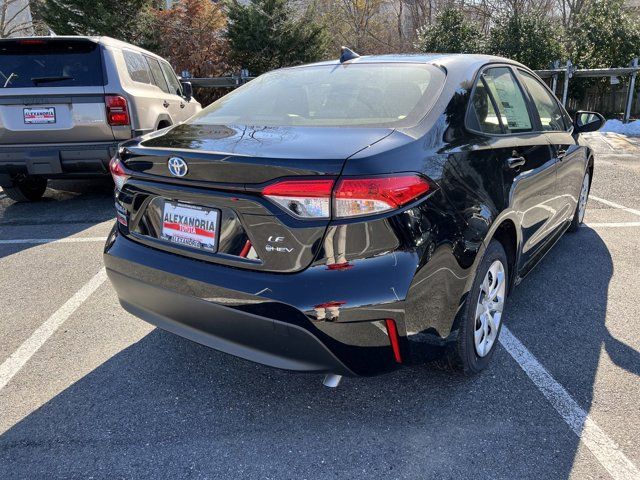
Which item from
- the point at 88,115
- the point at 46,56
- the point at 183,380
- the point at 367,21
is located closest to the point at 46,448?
the point at 183,380

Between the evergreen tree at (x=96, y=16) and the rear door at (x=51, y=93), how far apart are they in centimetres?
1253

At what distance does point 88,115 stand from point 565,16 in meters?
23.8

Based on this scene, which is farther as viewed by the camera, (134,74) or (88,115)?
(134,74)

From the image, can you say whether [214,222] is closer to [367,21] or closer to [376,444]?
[376,444]

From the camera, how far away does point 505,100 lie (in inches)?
124

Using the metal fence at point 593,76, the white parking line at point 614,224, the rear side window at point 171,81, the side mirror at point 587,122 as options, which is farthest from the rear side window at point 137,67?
the metal fence at point 593,76

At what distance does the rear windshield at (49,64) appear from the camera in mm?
5617

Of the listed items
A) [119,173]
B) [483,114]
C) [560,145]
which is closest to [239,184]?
[119,173]

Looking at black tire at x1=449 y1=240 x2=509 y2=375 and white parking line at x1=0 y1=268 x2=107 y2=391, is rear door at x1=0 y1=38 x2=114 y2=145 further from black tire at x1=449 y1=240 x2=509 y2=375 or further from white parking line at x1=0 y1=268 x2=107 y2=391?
black tire at x1=449 y1=240 x2=509 y2=375

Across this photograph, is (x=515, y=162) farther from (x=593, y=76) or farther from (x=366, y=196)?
(x=593, y=76)

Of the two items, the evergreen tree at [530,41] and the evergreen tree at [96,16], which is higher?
the evergreen tree at [96,16]

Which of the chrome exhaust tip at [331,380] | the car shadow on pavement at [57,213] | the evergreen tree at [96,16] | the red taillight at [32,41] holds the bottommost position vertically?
the car shadow on pavement at [57,213]

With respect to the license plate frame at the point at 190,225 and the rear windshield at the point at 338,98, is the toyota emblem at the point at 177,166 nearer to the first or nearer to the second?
the license plate frame at the point at 190,225

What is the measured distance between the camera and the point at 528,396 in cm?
259
